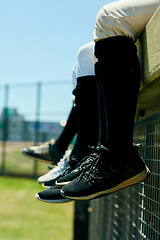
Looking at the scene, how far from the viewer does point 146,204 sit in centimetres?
101

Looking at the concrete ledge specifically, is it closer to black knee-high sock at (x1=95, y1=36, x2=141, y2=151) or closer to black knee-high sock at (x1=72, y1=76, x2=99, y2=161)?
black knee-high sock at (x1=95, y1=36, x2=141, y2=151)

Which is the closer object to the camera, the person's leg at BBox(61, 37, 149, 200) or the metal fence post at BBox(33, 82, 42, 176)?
the person's leg at BBox(61, 37, 149, 200)

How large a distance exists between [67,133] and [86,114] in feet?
1.33

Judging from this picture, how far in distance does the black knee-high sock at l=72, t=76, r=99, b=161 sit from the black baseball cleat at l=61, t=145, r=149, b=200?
11.7 inches

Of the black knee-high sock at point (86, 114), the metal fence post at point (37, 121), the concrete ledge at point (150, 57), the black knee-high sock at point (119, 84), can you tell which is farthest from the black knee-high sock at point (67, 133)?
the metal fence post at point (37, 121)

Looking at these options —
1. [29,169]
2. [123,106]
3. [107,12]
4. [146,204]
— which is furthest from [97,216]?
[29,169]

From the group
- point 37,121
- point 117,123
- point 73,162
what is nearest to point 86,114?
Answer: point 73,162

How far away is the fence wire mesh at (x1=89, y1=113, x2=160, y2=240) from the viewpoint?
94 centimetres

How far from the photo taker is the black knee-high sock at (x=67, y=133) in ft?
5.02

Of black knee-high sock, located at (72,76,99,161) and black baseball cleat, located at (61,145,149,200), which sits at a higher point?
black knee-high sock, located at (72,76,99,161)

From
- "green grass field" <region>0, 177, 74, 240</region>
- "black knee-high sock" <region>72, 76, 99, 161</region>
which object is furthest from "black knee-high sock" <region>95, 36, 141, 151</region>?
"green grass field" <region>0, 177, 74, 240</region>

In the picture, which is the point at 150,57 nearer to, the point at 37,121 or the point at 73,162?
the point at 73,162

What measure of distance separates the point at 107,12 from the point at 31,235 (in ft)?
9.95

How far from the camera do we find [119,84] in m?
0.89
